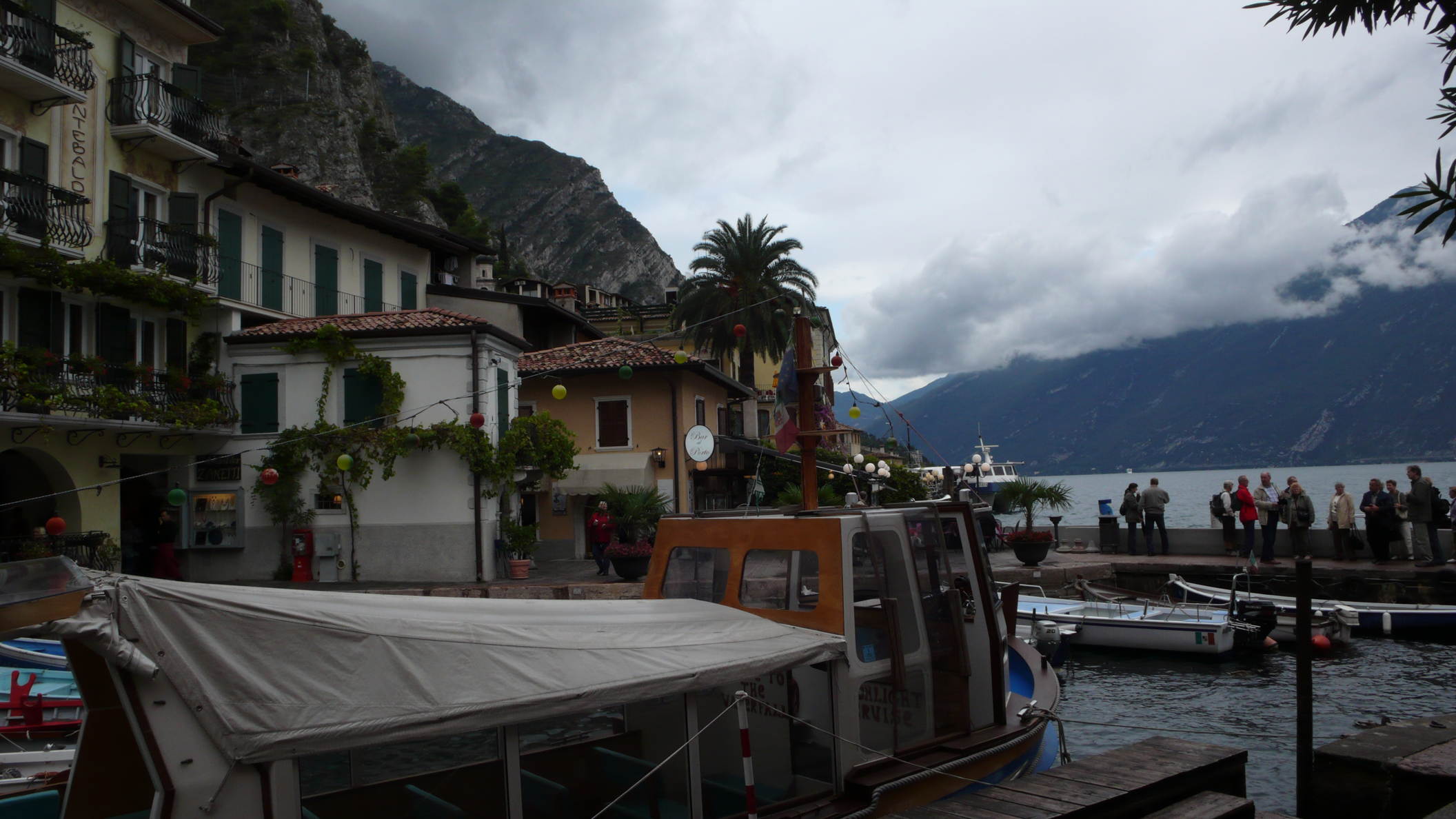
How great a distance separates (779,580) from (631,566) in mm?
15017

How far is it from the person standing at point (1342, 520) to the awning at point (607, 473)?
19122 mm

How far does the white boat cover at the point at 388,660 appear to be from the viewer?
12.3ft

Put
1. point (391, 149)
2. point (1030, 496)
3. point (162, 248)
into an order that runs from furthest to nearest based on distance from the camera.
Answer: point (391, 149), point (1030, 496), point (162, 248)

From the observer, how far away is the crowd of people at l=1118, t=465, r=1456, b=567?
68.6 feet

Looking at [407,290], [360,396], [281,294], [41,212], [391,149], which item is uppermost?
[391,149]

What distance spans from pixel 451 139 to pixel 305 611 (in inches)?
5892

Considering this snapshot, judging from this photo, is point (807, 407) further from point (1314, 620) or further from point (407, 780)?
point (1314, 620)

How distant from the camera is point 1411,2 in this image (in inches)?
188

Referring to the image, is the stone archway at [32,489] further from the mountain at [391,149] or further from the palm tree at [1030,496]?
the palm tree at [1030,496]

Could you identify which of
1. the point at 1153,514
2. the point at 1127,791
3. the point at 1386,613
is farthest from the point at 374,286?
the point at 1127,791

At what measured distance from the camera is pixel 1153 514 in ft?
82.3

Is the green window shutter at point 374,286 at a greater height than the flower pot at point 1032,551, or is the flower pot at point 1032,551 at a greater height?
the green window shutter at point 374,286

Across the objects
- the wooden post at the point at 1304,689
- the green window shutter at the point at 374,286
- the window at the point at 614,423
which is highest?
the green window shutter at the point at 374,286

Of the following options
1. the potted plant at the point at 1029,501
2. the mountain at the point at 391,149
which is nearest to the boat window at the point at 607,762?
the potted plant at the point at 1029,501
